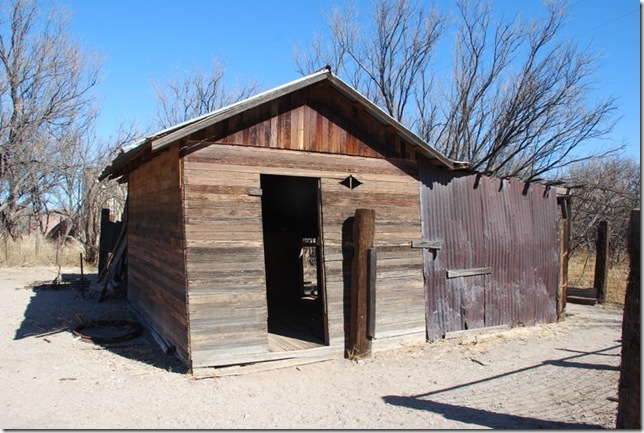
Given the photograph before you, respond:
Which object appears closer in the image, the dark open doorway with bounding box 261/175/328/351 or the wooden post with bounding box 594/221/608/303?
the dark open doorway with bounding box 261/175/328/351

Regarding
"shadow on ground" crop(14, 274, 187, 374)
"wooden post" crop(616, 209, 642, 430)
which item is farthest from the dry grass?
"shadow on ground" crop(14, 274, 187, 374)

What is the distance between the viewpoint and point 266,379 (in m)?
→ 6.26

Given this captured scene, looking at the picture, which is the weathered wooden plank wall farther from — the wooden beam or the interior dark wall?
the wooden beam

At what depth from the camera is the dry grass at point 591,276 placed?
1380 centimetres

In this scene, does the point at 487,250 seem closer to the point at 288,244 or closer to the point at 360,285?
the point at 360,285

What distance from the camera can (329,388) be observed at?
6.01 m

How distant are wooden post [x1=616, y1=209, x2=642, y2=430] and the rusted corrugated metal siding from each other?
14.4 feet

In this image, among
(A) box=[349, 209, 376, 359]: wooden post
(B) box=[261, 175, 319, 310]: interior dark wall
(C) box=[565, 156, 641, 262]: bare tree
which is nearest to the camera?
(A) box=[349, 209, 376, 359]: wooden post

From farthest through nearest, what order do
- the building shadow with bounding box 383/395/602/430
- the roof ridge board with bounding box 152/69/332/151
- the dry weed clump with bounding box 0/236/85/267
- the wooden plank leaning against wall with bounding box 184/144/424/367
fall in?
1. the dry weed clump with bounding box 0/236/85/267
2. the wooden plank leaning against wall with bounding box 184/144/424/367
3. the roof ridge board with bounding box 152/69/332/151
4. the building shadow with bounding box 383/395/602/430

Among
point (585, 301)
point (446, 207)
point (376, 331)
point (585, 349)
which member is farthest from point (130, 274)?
point (585, 301)

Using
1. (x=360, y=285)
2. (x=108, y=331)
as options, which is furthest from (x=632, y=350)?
(x=108, y=331)

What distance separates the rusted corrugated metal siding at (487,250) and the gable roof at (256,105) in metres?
0.75

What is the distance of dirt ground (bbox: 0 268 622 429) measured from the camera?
4.96 metres

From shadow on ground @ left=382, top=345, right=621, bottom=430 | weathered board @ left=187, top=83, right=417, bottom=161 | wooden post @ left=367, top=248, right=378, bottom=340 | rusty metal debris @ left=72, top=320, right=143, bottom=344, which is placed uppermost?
weathered board @ left=187, top=83, right=417, bottom=161
